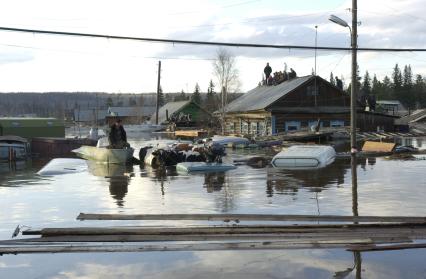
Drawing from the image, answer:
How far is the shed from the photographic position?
3478 centimetres

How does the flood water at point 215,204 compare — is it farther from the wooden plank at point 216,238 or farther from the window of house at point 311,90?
the window of house at point 311,90

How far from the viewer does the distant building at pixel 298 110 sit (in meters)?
44.6

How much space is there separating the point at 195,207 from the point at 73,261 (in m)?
4.86

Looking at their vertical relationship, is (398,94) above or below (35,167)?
above

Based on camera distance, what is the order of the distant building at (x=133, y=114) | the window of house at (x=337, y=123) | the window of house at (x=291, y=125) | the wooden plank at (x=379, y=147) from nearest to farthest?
the wooden plank at (x=379, y=147)
the window of house at (x=291, y=125)
the window of house at (x=337, y=123)
the distant building at (x=133, y=114)

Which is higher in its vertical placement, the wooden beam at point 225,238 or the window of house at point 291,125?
the window of house at point 291,125

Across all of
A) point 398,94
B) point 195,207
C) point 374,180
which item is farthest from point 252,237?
point 398,94

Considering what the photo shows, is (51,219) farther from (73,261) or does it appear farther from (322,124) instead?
(322,124)

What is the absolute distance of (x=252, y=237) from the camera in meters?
8.20

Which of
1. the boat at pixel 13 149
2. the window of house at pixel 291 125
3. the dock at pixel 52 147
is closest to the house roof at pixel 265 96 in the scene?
the window of house at pixel 291 125

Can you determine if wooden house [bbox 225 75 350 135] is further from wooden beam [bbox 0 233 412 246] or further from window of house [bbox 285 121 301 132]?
wooden beam [bbox 0 233 412 246]

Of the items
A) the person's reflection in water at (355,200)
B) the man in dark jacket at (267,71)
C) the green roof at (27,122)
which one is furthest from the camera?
the man in dark jacket at (267,71)

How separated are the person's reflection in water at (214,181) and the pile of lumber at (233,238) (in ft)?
21.0

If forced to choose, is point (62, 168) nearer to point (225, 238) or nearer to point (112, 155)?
point (112, 155)
